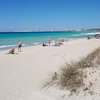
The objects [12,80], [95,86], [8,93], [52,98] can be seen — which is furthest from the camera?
[12,80]

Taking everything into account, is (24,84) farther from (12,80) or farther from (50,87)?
(50,87)

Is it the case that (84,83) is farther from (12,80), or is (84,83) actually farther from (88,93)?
(12,80)

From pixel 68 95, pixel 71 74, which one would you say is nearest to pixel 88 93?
pixel 68 95

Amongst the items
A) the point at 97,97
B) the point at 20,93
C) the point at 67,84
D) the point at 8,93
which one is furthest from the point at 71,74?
the point at 8,93

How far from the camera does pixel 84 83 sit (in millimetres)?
4703

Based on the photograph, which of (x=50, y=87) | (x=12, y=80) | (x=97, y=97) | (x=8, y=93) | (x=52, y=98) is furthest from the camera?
(x=12, y=80)

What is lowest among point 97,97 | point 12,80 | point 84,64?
point 12,80

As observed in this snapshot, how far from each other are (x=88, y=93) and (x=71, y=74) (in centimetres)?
89

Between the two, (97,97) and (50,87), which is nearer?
(97,97)

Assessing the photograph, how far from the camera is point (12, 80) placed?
734 cm

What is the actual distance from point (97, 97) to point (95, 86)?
383mm

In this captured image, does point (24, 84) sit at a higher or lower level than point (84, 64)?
lower

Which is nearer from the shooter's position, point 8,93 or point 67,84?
point 67,84

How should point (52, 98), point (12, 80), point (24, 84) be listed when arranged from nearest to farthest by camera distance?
point (52, 98) → point (24, 84) → point (12, 80)
